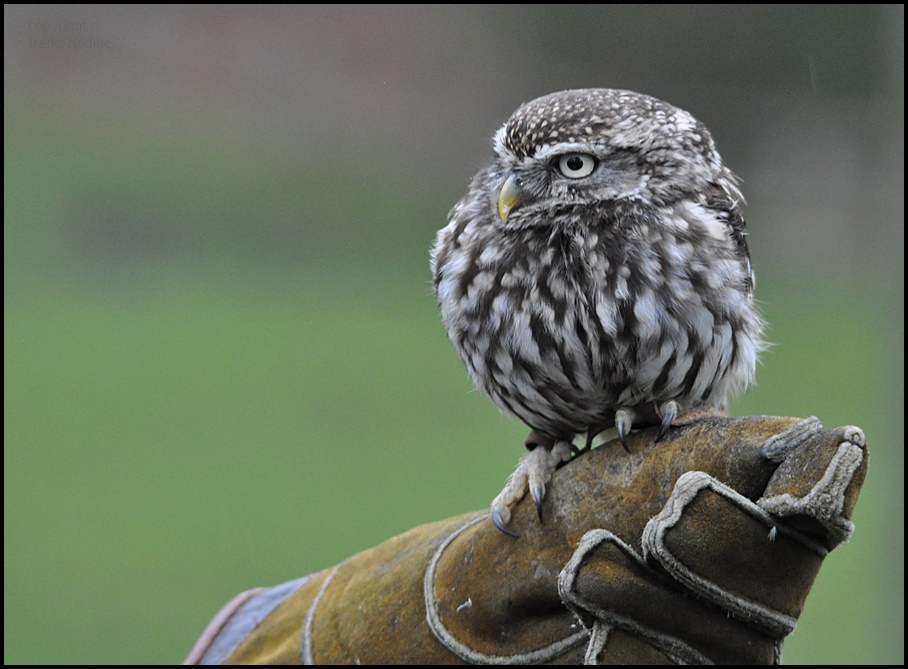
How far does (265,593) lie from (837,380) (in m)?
9.55

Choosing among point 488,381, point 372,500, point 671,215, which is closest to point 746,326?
point 671,215

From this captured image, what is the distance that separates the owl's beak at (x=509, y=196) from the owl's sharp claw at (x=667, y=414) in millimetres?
567

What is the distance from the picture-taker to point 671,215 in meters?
2.64

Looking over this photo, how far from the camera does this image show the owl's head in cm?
267

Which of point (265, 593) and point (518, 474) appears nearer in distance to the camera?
point (518, 474)

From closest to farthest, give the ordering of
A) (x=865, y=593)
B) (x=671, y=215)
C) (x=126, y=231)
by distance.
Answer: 1. (x=671, y=215)
2. (x=865, y=593)
3. (x=126, y=231)

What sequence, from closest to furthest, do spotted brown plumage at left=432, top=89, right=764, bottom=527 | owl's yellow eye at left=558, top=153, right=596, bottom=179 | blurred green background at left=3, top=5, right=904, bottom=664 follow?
spotted brown plumage at left=432, top=89, right=764, bottom=527
owl's yellow eye at left=558, top=153, right=596, bottom=179
blurred green background at left=3, top=5, right=904, bottom=664

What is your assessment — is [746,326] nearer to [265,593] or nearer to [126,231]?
[265,593]

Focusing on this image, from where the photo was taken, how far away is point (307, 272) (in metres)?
16.4

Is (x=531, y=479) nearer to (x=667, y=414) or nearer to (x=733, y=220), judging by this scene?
(x=667, y=414)

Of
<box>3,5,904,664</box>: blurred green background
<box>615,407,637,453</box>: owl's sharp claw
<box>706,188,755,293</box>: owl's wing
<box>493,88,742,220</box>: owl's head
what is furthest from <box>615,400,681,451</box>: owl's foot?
<box>3,5,904,664</box>: blurred green background

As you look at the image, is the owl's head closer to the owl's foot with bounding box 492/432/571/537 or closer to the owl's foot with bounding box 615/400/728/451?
the owl's foot with bounding box 615/400/728/451

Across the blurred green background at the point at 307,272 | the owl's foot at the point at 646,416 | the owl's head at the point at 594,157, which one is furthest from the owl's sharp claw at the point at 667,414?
the blurred green background at the point at 307,272

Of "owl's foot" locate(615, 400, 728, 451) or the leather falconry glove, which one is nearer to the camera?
the leather falconry glove
